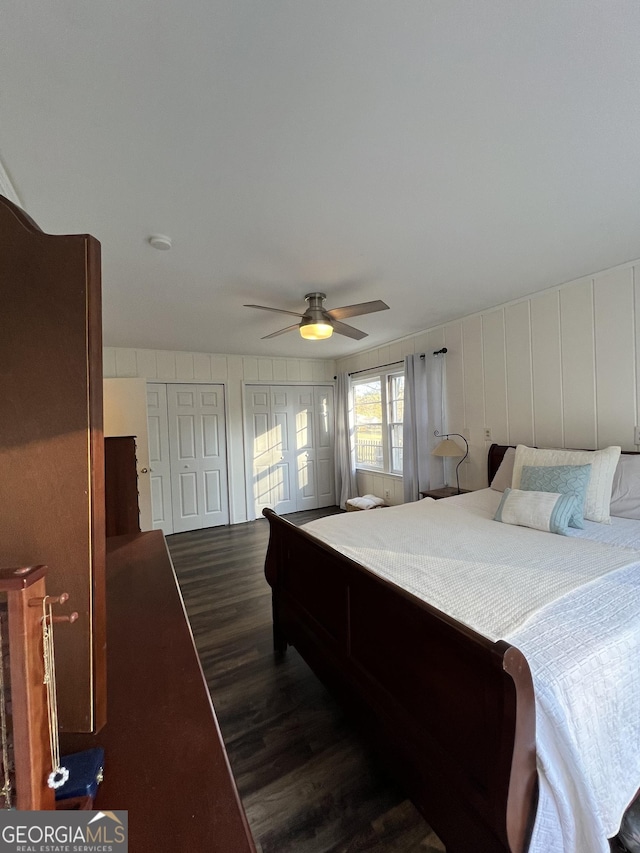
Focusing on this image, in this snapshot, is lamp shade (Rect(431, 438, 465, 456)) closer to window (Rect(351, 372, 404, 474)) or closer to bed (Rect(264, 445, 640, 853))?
window (Rect(351, 372, 404, 474))

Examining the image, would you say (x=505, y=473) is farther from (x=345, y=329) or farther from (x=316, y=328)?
(x=316, y=328)

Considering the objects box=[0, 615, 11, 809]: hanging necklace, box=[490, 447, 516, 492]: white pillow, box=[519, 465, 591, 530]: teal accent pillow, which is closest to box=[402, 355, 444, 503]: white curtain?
box=[490, 447, 516, 492]: white pillow

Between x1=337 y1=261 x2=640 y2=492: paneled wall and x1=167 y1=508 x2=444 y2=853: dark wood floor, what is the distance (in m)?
2.57

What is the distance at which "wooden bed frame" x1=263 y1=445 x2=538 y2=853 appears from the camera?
0.84 metres

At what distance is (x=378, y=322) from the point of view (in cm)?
364

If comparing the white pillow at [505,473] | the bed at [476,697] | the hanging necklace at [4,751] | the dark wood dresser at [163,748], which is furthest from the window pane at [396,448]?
the hanging necklace at [4,751]

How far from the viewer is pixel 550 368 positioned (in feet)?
9.64

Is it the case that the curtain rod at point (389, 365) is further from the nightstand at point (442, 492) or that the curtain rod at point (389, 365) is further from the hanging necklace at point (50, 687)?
the hanging necklace at point (50, 687)

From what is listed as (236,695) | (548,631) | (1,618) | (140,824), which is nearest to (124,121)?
(1,618)

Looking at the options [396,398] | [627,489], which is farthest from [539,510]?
[396,398]

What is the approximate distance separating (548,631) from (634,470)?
1.84 meters

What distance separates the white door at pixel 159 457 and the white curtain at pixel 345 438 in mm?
2512

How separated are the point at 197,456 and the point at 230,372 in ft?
4.19

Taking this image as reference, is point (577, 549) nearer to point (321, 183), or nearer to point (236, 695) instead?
point (236, 695)
